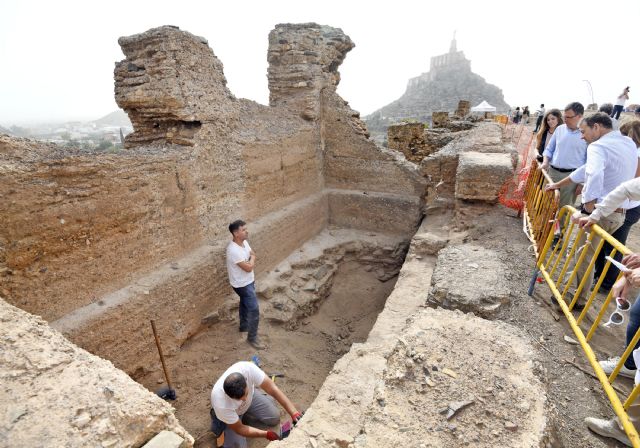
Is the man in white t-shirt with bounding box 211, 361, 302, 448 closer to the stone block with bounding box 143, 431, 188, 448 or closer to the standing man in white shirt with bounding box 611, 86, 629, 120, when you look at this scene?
the stone block with bounding box 143, 431, 188, 448

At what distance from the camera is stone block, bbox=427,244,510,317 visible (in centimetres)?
310

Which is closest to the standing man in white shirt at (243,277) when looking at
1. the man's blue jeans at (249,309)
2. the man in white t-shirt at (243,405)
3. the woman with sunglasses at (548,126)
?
the man's blue jeans at (249,309)

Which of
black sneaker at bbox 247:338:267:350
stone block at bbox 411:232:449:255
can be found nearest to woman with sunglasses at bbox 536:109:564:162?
stone block at bbox 411:232:449:255

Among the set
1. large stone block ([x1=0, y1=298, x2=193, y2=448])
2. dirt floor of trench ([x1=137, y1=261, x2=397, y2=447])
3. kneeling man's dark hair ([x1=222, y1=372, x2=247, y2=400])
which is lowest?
dirt floor of trench ([x1=137, y1=261, x2=397, y2=447])

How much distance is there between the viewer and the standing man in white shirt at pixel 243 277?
4.81 metres

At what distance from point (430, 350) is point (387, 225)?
5.89 meters

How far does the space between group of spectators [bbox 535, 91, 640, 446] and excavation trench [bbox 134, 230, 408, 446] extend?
10.9ft

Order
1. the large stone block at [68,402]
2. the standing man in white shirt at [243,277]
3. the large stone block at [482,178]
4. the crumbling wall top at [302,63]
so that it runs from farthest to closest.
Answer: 1. the crumbling wall top at [302,63]
2. the large stone block at [482,178]
3. the standing man in white shirt at [243,277]
4. the large stone block at [68,402]

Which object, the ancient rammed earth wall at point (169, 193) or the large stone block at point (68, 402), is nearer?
the large stone block at point (68, 402)

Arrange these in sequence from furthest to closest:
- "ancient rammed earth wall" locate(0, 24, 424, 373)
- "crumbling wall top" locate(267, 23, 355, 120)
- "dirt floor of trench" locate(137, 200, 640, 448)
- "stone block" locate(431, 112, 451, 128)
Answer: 1. "stone block" locate(431, 112, 451, 128)
2. "crumbling wall top" locate(267, 23, 355, 120)
3. "ancient rammed earth wall" locate(0, 24, 424, 373)
4. "dirt floor of trench" locate(137, 200, 640, 448)

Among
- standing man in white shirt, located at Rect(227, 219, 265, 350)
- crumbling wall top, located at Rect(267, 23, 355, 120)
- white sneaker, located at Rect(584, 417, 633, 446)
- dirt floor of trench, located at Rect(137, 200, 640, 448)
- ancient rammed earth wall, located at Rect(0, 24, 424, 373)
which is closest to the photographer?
white sneaker, located at Rect(584, 417, 633, 446)

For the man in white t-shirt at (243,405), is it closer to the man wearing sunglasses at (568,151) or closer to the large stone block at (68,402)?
the large stone block at (68,402)

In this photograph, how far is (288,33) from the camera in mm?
7082

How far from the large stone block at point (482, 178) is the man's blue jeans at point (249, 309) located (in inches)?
150
